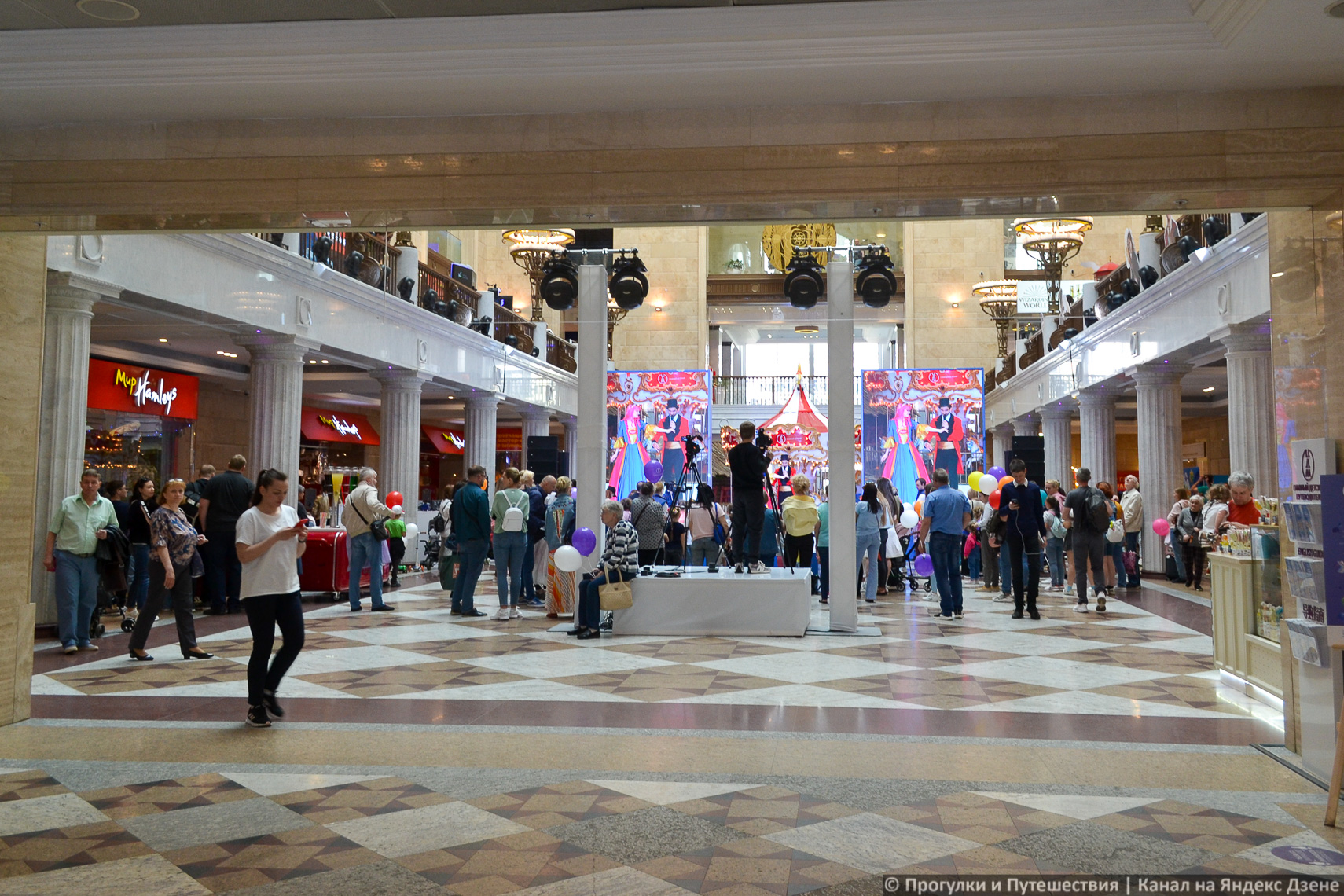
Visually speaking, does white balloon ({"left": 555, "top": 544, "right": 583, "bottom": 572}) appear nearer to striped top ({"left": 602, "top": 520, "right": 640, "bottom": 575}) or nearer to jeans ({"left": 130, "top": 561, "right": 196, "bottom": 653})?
striped top ({"left": 602, "top": 520, "right": 640, "bottom": 575})

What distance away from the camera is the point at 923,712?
549cm

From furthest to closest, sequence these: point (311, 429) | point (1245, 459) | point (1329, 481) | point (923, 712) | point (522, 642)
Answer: point (311, 429) < point (1245, 459) < point (522, 642) < point (923, 712) < point (1329, 481)

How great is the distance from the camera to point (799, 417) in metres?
19.5

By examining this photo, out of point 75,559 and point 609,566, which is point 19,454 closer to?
point 75,559

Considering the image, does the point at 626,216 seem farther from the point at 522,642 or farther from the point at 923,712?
the point at 522,642

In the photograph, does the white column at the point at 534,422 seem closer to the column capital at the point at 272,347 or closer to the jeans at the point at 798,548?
the column capital at the point at 272,347

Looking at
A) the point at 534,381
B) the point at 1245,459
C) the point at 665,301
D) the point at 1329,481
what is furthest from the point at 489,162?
the point at 665,301

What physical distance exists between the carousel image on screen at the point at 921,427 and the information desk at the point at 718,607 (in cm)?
729

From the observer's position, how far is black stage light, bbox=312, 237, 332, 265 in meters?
11.9

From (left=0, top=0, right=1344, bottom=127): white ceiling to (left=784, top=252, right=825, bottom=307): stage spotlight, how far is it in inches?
334

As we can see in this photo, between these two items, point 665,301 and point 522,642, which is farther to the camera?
point 665,301

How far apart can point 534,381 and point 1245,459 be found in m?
13.3

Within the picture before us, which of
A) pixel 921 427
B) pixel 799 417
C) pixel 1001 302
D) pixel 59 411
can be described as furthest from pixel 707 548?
pixel 1001 302

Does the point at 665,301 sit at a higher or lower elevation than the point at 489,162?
higher
